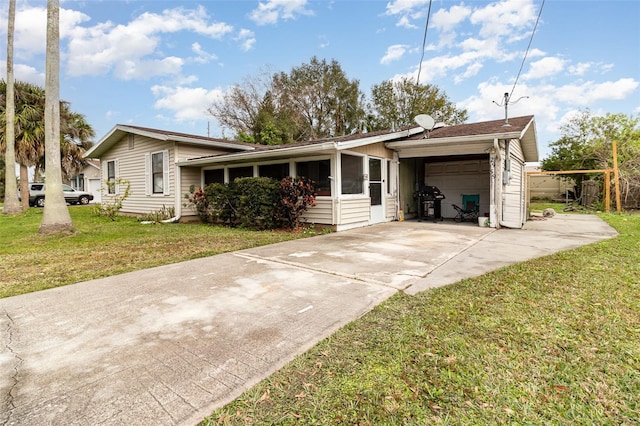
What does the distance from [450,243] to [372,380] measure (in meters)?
5.16

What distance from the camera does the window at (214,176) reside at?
11.4 meters

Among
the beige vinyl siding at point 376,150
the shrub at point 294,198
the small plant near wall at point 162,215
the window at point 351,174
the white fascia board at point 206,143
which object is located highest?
the white fascia board at point 206,143

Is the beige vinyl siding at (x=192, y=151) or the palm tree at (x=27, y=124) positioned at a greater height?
the palm tree at (x=27, y=124)

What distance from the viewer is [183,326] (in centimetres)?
275

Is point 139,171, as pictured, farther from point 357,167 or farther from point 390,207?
point 390,207

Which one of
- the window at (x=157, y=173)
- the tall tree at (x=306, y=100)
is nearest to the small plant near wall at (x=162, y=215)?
the window at (x=157, y=173)

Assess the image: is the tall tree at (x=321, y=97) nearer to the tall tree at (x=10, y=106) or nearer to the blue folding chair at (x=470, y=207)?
the blue folding chair at (x=470, y=207)

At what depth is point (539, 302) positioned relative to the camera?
3100 millimetres

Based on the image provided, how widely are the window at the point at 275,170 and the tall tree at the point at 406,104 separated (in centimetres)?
1796

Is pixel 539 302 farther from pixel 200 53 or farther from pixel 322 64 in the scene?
pixel 322 64

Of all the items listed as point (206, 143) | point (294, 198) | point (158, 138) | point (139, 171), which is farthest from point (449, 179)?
point (139, 171)

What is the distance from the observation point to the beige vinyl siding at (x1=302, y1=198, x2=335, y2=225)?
855 centimetres

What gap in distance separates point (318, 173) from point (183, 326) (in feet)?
21.4

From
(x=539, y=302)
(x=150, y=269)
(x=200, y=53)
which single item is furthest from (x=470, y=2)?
(x=200, y=53)
